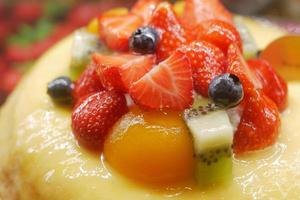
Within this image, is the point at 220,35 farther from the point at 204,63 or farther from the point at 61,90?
the point at 61,90

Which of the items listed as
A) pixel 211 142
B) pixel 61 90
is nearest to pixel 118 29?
pixel 61 90

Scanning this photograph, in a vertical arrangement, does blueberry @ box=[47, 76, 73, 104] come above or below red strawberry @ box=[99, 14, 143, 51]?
below

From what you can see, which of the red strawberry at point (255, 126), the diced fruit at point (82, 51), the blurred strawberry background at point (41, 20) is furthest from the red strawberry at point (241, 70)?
the blurred strawberry background at point (41, 20)

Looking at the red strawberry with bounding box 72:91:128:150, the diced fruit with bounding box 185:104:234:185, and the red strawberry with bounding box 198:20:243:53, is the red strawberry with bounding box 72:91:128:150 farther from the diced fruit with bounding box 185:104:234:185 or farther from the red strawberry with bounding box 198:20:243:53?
the red strawberry with bounding box 198:20:243:53

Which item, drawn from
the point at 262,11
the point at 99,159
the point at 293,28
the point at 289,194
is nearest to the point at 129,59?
the point at 99,159

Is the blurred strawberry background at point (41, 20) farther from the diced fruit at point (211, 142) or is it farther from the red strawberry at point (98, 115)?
the diced fruit at point (211, 142)

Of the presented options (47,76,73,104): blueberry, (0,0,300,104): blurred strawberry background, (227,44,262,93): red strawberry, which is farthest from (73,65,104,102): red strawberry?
(0,0,300,104): blurred strawberry background
